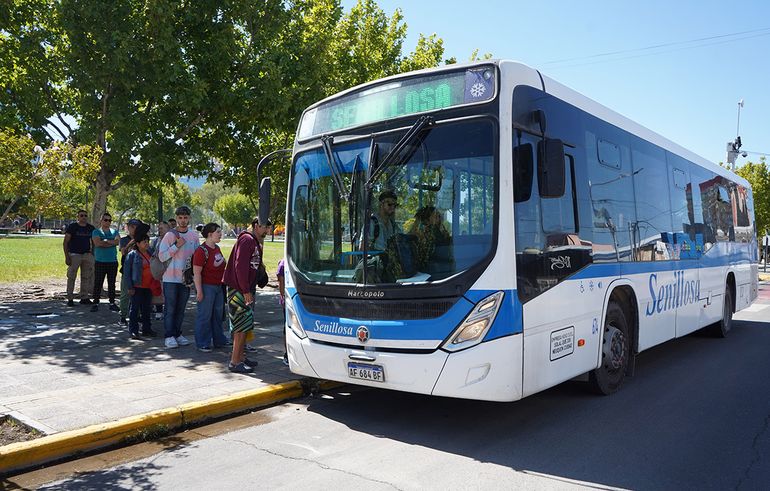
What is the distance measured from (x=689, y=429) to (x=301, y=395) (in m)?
3.97

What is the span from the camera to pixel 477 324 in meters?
5.02

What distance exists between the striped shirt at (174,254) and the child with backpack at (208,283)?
2.29 ft

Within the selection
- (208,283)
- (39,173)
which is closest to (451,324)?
(208,283)

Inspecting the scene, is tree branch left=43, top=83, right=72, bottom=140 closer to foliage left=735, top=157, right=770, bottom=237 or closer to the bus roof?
the bus roof

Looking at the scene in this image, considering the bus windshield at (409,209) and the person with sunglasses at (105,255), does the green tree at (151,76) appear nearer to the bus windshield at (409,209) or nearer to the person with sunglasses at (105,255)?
the person with sunglasses at (105,255)

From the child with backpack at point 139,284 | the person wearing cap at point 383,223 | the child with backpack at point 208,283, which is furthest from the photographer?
the child with backpack at point 139,284

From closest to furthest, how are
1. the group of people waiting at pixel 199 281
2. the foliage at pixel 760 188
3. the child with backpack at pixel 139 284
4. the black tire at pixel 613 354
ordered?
the black tire at pixel 613 354 → the group of people waiting at pixel 199 281 → the child with backpack at pixel 139 284 → the foliage at pixel 760 188

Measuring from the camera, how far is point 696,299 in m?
9.77

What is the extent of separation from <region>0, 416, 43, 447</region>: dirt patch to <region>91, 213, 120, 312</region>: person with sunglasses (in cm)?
710

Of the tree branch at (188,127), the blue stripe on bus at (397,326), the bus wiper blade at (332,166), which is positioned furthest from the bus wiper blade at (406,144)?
the tree branch at (188,127)

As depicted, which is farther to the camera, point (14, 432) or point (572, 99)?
point (572, 99)

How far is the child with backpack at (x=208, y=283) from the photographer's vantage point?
8320mm

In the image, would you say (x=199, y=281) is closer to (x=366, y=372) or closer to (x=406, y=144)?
(x=366, y=372)

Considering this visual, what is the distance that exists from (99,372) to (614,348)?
603cm
